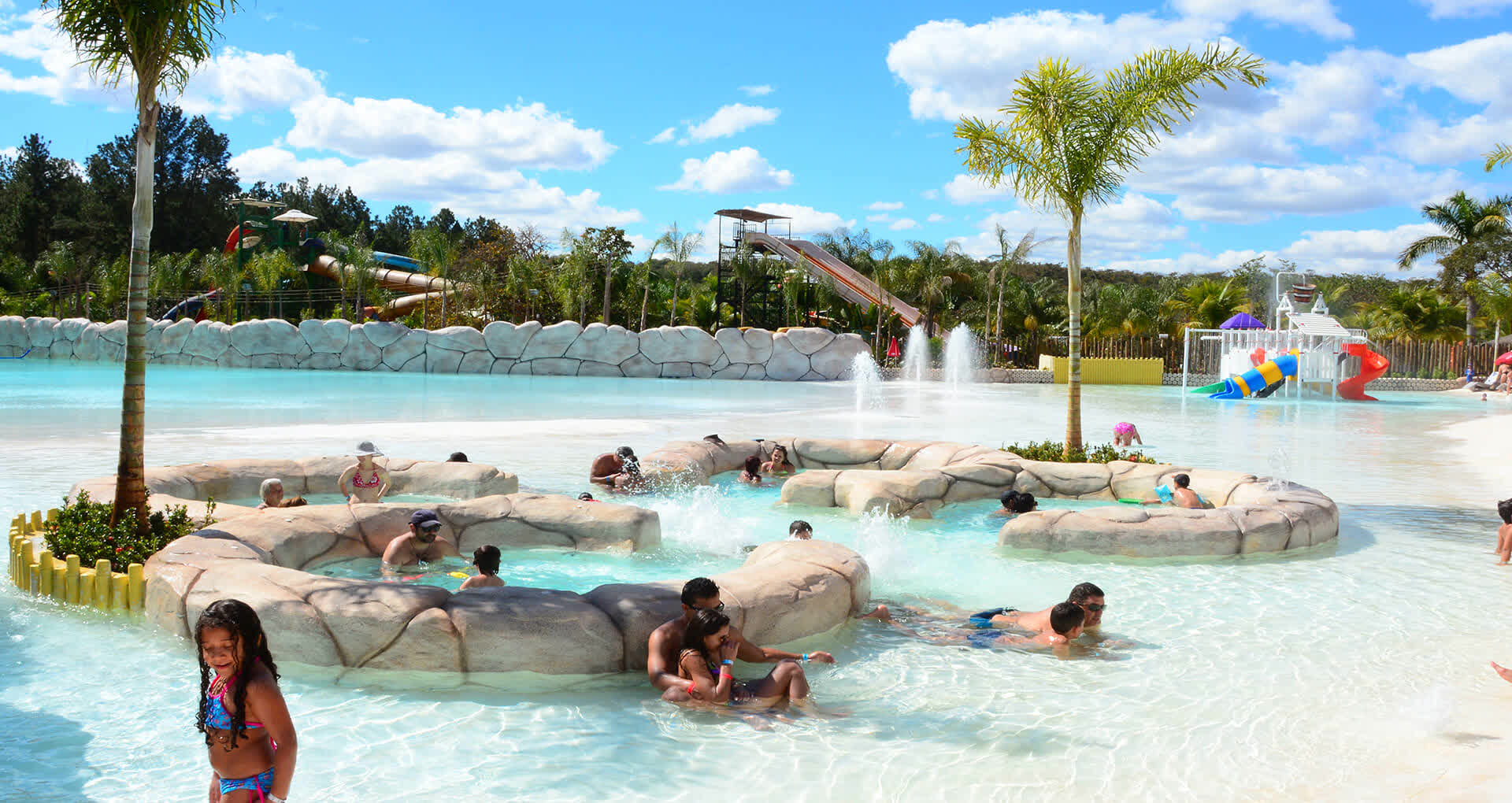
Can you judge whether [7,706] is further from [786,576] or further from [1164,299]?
[1164,299]

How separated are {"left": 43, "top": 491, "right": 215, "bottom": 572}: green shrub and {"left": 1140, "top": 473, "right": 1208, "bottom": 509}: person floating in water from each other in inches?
273

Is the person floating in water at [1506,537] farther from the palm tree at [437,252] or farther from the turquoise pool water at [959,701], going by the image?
the palm tree at [437,252]

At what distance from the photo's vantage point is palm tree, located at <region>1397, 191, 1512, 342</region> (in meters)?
34.2

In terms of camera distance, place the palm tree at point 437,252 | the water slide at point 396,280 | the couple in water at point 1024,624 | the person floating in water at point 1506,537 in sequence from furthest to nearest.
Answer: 1. the water slide at point 396,280
2. the palm tree at point 437,252
3. the person floating in water at point 1506,537
4. the couple in water at point 1024,624

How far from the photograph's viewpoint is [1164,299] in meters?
39.9

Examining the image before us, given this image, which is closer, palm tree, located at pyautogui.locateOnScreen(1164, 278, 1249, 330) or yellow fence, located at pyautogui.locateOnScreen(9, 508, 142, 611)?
yellow fence, located at pyautogui.locateOnScreen(9, 508, 142, 611)

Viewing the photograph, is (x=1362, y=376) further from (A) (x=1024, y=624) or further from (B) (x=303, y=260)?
(B) (x=303, y=260)

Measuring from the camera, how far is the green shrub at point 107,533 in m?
6.06

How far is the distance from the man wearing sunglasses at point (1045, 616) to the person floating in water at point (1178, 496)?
10.2 feet

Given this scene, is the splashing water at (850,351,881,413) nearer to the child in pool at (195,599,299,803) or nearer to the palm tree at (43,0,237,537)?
the palm tree at (43,0,237,537)

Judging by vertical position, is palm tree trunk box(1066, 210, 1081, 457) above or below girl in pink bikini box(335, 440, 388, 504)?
above


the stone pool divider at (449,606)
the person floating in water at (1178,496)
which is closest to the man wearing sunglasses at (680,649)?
the stone pool divider at (449,606)

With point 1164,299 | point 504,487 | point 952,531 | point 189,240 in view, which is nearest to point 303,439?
point 504,487

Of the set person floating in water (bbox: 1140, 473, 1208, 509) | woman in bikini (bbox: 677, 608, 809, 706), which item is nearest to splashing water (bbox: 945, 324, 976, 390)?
person floating in water (bbox: 1140, 473, 1208, 509)
